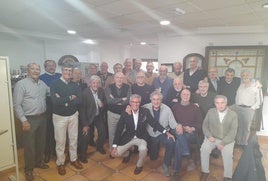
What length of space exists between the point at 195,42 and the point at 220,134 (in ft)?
9.72

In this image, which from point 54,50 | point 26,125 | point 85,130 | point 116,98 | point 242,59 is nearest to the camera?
point 26,125

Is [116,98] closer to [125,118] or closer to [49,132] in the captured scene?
[125,118]

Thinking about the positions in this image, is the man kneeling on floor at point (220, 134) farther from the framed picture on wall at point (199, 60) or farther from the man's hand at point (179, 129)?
the framed picture on wall at point (199, 60)

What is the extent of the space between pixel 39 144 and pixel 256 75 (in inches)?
187

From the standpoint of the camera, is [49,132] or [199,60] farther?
[199,60]

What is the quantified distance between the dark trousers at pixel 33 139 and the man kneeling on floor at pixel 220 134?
2221 millimetres

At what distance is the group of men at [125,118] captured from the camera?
252 cm

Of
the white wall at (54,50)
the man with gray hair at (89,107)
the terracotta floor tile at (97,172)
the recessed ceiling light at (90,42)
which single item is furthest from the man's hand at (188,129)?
the recessed ceiling light at (90,42)

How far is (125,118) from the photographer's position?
2814 mm

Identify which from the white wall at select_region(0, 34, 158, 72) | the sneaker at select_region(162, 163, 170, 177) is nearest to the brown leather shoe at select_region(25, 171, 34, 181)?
the sneaker at select_region(162, 163, 170, 177)

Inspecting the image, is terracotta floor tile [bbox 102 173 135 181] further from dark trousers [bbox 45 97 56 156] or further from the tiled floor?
dark trousers [bbox 45 97 56 156]

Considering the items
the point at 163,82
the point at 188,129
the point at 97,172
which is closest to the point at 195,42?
the point at 163,82

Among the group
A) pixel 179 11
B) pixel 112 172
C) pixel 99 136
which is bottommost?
pixel 112 172

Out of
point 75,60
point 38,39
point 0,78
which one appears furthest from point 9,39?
point 0,78
